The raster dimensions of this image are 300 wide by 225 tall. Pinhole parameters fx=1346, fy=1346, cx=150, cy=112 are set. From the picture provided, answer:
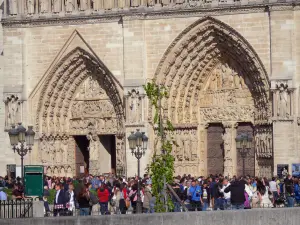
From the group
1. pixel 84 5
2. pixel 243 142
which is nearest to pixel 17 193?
pixel 243 142

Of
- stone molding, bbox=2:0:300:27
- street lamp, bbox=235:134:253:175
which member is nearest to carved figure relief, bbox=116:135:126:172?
stone molding, bbox=2:0:300:27

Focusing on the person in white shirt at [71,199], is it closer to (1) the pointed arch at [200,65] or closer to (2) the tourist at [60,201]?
(2) the tourist at [60,201]

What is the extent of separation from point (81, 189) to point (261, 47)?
11670 mm

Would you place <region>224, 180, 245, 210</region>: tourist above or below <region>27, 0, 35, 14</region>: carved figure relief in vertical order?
below

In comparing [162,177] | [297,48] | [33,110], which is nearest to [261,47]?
[297,48]

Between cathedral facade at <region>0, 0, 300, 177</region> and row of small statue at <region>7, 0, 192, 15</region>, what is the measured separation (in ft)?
0.12

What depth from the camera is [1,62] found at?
4909cm

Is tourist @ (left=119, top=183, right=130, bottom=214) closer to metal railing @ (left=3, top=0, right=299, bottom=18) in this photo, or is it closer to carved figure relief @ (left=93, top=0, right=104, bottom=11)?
metal railing @ (left=3, top=0, right=299, bottom=18)

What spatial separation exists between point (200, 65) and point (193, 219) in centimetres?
1745

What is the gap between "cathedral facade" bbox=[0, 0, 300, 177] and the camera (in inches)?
1735

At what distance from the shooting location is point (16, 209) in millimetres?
29953

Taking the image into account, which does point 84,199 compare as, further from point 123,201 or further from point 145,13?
point 145,13

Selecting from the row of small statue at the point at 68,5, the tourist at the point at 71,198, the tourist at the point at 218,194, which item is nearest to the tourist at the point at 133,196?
the tourist at the point at 71,198

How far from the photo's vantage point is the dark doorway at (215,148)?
46875 millimetres
